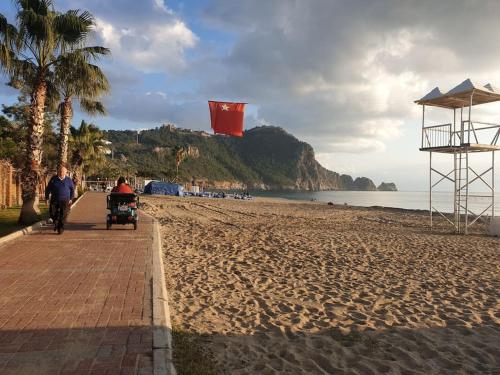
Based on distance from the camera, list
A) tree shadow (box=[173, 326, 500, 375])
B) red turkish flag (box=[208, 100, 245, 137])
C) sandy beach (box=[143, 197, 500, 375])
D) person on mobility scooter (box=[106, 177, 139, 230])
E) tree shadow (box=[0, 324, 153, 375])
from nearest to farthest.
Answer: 1. tree shadow (box=[0, 324, 153, 375])
2. tree shadow (box=[173, 326, 500, 375])
3. sandy beach (box=[143, 197, 500, 375])
4. person on mobility scooter (box=[106, 177, 139, 230])
5. red turkish flag (box=[208, 100, 245, 137])

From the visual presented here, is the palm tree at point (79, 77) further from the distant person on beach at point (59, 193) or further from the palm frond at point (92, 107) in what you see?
the distant person on beach at point (59, 193)

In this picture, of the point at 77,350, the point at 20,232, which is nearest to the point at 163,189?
the point at 20,232

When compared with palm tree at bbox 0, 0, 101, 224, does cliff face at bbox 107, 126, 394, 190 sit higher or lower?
higher

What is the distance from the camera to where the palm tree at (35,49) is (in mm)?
11805

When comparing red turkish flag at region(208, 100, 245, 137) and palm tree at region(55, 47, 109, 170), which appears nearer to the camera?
palm tree at region(55, 47, 109, 170)

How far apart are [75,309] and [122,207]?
22.9ft

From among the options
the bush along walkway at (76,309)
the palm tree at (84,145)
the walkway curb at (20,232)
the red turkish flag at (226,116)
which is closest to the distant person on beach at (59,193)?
the walkway curb at (20,232)

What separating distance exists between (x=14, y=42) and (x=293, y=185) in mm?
182152

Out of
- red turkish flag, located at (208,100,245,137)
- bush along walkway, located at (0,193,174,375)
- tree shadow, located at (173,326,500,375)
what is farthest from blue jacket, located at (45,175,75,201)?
red turkish flag, located at (208,100,245,137)

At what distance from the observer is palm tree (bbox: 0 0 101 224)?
11.8 m

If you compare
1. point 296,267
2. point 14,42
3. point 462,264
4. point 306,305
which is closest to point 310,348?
point 306,305

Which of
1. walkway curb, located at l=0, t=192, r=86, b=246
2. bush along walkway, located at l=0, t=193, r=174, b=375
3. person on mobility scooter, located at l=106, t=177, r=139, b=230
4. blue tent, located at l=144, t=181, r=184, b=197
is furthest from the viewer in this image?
blue tent, located at l=144, t=181, r=184, b=197

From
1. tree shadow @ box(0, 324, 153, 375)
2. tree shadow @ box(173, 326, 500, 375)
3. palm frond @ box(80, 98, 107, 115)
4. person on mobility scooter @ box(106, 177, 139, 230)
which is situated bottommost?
tree shadow @ box(173, 326, 500, 375)

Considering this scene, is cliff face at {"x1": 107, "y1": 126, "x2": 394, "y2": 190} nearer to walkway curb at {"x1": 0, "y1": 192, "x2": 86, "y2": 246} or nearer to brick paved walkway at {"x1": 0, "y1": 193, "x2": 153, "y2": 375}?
walkway curb at {"x1": 0, "y1": 192, "x2": 86, "y2": 246}
